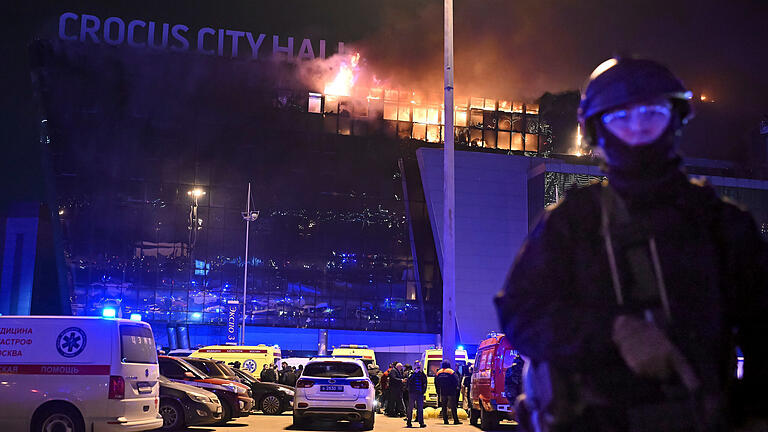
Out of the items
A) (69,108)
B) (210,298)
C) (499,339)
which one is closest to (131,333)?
(499,339)

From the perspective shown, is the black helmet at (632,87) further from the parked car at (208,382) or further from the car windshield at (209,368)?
the car windshield at (209,368)

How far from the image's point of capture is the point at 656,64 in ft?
6.94

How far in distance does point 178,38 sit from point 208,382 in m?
40.2

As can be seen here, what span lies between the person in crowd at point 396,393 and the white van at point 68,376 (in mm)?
13325

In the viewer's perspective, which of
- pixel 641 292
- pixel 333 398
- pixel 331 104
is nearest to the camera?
pixel 641 292

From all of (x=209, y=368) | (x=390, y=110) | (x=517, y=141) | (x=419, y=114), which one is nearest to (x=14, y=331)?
(x=209, y=368)

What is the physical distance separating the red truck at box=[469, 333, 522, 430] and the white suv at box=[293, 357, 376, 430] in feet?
8.55

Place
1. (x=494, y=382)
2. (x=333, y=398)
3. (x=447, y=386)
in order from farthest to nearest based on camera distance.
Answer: (x=447, y=386) < (x=333, y=398) < (x=494, y=382)

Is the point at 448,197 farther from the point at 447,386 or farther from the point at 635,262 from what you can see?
the point at 635,262

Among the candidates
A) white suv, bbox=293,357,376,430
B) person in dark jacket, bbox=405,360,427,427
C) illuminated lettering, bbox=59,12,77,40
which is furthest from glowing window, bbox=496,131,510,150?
white suv, bbox=293,357,376,430

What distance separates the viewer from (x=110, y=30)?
54.2 meters

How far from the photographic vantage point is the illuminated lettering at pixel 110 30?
176 ft

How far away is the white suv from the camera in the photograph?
18.5 meters

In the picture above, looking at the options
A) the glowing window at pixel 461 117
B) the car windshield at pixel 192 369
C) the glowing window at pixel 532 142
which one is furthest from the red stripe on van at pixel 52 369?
the glowing window at pixel 532 142
